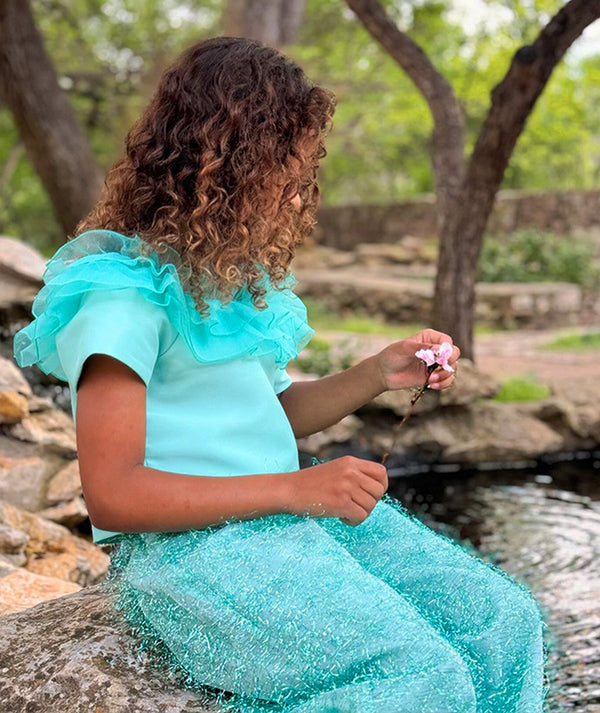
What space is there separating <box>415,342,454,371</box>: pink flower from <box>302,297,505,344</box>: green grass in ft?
26.9

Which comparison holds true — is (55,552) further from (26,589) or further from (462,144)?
(462,144)

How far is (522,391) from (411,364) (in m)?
4.73

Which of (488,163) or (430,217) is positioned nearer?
(488,163)

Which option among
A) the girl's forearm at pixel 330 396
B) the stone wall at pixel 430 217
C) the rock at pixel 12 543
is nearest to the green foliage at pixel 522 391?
the rock at pixel 12 543

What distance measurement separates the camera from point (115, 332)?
1443 mm

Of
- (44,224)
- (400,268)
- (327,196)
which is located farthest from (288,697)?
(327,196)

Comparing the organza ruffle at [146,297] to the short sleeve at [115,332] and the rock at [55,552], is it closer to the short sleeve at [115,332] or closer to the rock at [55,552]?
the short sleeve at [115,332]

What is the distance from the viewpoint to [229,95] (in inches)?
61.7

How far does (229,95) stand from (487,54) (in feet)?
46.2

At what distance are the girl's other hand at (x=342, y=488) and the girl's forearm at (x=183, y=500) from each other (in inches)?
1.1

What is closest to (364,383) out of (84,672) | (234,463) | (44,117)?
(234,463)

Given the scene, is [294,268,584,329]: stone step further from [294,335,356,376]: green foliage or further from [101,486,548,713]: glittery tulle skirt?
[101,486,548,713]: glittery tulle skirt

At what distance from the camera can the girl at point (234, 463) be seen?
4.66 ft

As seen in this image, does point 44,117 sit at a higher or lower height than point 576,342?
higher
